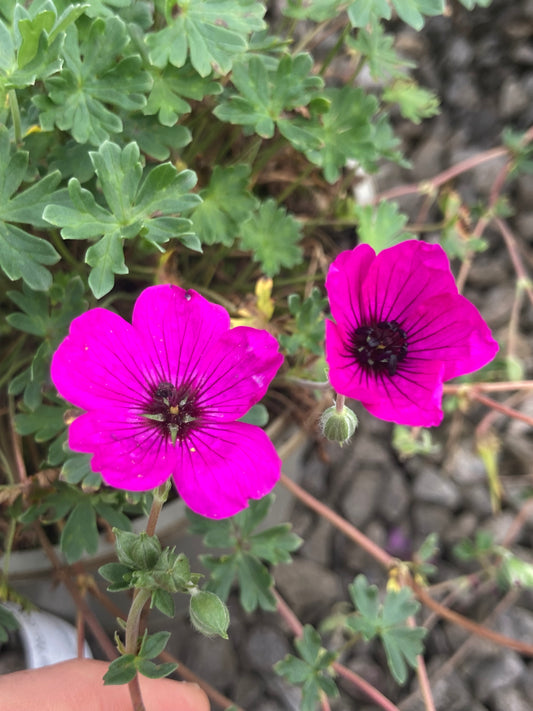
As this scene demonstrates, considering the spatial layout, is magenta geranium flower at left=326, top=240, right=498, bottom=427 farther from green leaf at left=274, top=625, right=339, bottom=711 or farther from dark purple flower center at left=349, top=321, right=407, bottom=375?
green leaf at left=274, top=625, right=339, bottom=711

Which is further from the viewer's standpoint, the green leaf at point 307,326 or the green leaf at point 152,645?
the green leaf at point 307,326

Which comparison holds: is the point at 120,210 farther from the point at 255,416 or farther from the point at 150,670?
the point at 150,670

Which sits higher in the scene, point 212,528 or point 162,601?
point 162,601

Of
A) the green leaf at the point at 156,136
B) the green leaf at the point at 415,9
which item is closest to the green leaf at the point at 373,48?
the green leaf at the point at 415,9

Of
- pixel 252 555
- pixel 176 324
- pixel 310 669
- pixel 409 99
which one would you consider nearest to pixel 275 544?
pixel 252 555

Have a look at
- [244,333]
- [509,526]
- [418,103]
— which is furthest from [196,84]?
[509,526]

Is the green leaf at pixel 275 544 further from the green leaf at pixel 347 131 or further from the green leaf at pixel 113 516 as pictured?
the green leaf at pixel 347 131

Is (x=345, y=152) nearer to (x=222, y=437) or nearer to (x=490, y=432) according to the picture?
(x=222, y=437)
